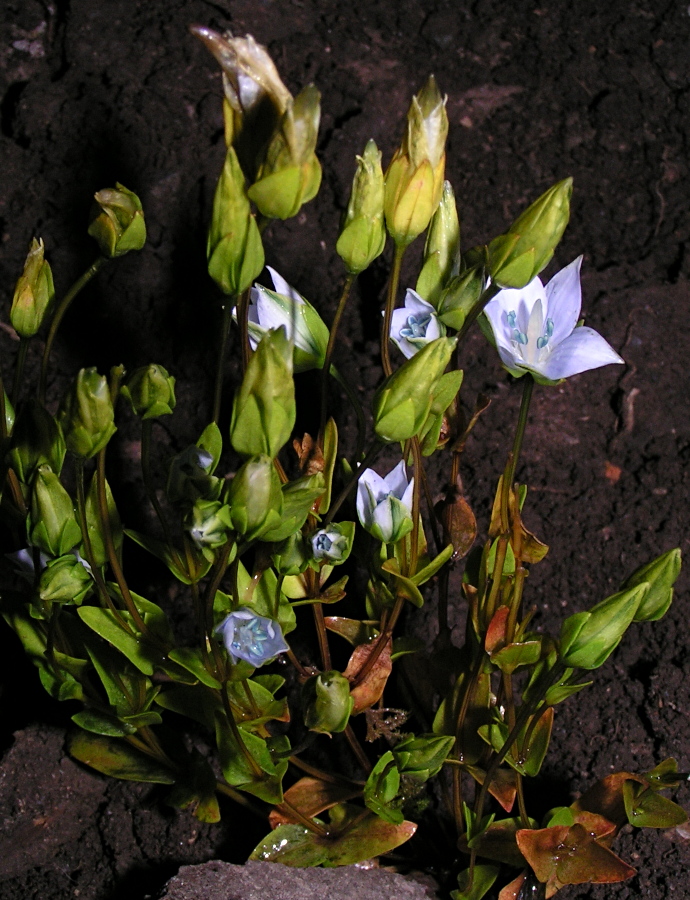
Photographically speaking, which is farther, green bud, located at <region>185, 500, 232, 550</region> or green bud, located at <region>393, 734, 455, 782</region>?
green bud, located at <region>393, 734, 455, 782</region>

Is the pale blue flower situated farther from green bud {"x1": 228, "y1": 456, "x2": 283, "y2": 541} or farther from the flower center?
the flower center

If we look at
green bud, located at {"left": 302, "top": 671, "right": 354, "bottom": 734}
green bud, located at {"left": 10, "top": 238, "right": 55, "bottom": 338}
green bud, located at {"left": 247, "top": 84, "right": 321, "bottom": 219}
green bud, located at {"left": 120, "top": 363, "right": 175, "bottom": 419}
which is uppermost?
green bud, located at {"left": 247, "top": 84, "right": 321, "bottom": 219}

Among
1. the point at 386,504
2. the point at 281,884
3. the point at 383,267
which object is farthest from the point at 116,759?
the point at 383,267

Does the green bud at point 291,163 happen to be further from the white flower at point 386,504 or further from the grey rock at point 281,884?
the grey rock at point 281,884

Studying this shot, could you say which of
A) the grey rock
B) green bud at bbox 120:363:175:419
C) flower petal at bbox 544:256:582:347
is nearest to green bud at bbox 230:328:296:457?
green bud at bbox 120:363:175:419

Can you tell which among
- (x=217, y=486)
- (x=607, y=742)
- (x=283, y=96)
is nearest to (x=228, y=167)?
(x=283, y=96)

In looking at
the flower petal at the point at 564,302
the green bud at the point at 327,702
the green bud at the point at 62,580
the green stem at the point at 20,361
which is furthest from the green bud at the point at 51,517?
the flower petal at the point at 564,302

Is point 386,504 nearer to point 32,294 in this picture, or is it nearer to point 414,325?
point 414,325
